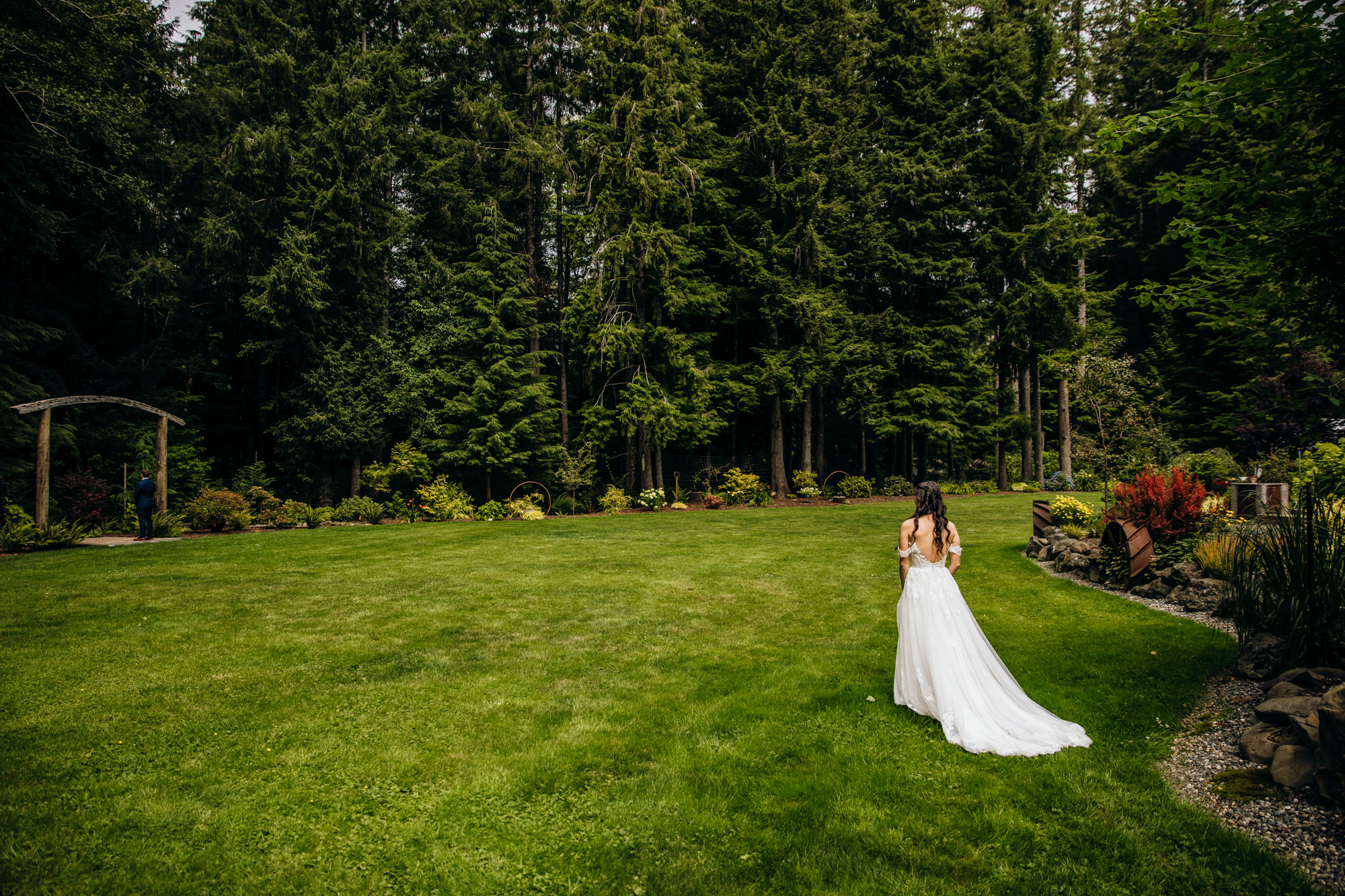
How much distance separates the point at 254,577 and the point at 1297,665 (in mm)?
13639

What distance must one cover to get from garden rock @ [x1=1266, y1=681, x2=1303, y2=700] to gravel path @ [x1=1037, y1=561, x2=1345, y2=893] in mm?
223

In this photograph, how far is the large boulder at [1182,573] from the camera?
8.34 m

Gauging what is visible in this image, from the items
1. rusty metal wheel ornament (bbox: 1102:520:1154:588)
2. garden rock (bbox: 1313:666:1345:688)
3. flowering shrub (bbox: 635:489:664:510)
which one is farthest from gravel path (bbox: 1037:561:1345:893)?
flowering shrub (bbox: 635:489:664:510)

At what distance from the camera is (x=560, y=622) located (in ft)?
26.7

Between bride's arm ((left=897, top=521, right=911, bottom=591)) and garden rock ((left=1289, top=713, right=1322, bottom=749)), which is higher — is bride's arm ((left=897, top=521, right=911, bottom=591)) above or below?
above

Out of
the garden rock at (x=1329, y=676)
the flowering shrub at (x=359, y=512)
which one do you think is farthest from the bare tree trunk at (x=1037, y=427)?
the flowering shrub at (x=359, y=512)

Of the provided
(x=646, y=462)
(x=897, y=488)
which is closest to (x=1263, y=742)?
(x=646, y=462)

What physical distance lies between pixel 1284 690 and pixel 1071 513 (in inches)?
353

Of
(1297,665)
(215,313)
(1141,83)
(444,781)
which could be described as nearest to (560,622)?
(444,781)

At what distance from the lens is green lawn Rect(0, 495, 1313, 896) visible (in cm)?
333

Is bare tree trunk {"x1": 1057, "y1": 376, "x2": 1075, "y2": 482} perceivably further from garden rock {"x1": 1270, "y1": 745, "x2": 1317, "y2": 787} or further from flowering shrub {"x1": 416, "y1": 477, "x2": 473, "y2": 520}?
garden rock {"x1": 1270, "y1": 745, "x2": 1317, "y2": 787}

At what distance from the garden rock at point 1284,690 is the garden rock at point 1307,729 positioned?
57cm

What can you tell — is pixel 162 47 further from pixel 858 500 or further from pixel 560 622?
pixel 858 500

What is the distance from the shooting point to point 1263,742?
417 centimetres
